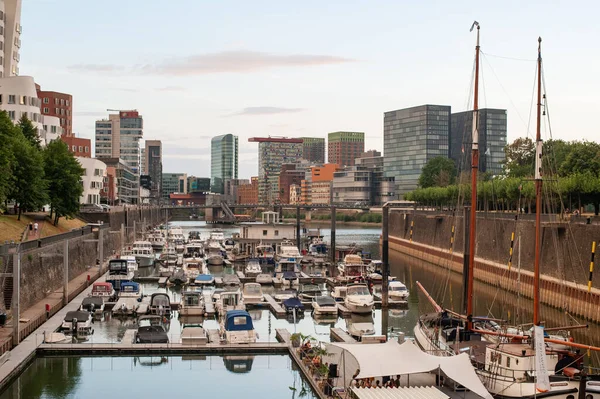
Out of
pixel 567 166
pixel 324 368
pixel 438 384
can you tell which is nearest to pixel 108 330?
pixel 324 368

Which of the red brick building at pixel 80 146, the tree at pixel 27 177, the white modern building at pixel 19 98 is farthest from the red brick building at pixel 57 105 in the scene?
the tree at pixel 27 177

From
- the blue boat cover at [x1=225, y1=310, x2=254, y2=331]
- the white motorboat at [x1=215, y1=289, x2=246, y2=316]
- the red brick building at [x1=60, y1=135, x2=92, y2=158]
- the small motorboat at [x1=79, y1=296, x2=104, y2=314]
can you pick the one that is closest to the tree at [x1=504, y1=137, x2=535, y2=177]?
the red brick building at [x1=60, y1=135, x2=92, y2=158]

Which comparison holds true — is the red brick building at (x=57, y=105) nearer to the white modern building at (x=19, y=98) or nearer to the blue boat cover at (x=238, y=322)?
the white modern building at (x=19, y=98)

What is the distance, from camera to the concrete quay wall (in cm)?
5619

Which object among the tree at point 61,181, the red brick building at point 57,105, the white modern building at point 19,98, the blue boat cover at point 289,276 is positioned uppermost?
the red brick building at point 57,105

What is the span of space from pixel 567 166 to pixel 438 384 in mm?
80883

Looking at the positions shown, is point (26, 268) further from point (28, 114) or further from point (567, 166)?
point (567, 166)

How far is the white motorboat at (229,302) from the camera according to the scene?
5341 centimetres

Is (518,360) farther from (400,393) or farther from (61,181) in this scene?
(61,181)

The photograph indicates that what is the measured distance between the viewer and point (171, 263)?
88.2 meters

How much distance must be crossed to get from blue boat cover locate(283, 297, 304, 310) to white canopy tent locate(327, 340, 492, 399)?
77.6 ft

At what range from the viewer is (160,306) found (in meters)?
53.1

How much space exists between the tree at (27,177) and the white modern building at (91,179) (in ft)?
148

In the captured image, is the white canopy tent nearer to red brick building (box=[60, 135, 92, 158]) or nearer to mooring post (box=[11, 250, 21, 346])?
mooring post (box=[11, 250, 21, 346])
